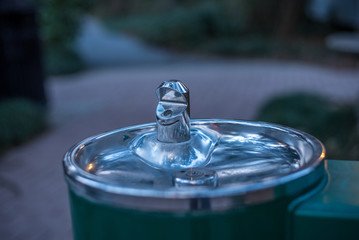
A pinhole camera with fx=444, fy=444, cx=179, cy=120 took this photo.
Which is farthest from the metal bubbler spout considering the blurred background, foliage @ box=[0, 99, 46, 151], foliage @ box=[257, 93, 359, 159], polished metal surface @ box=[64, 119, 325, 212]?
foliage @ box=[0, 99, 46, 151]

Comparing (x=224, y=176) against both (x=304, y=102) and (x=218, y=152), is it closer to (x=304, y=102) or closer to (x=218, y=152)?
(x=218, y=152)

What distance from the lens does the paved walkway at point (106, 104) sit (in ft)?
12.4

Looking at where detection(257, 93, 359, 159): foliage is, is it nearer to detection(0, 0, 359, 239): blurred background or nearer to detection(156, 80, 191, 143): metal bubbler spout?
detection(0, 0, 359, 239): blurred background

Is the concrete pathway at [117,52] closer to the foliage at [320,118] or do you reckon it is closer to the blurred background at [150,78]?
the blurred background at [150,78]

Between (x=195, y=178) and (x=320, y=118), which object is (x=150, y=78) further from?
(x=195, y=178)

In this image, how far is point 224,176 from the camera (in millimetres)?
1143

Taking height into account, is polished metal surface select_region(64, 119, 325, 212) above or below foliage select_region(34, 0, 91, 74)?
above

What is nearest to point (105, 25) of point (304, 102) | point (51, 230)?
point (304, 102)

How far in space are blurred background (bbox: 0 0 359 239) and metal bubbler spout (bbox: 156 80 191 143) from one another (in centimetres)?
243

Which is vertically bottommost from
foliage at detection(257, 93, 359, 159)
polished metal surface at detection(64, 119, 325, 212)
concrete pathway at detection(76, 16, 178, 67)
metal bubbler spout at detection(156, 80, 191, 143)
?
concrete pathway at detection(76, 16, 178, 67)

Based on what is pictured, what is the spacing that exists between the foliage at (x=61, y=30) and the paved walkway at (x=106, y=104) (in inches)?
17.8

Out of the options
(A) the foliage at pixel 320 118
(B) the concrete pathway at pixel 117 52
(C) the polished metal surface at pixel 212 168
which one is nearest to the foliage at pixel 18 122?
(A) the foliage at pixel 320 118

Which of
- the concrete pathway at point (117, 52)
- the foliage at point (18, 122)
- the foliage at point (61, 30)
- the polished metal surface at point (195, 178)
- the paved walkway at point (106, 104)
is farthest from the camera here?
the concrete pathway at point (117, 52)

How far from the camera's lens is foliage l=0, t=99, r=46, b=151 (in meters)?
5.37
